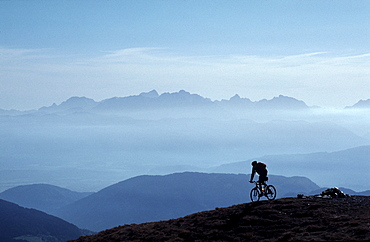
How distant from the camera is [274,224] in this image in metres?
27.0

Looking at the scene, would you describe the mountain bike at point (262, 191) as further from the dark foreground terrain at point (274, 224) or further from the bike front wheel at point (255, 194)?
the dark foreground terrain at point (274, 224)

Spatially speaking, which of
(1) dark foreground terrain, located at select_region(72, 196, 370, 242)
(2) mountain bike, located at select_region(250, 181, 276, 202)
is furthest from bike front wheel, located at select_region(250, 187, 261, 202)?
(1) dark foreground terrain, located at select_region(72, 196, 370, 242)

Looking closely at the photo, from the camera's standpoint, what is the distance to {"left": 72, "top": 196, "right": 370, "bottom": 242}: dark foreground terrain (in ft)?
77.7

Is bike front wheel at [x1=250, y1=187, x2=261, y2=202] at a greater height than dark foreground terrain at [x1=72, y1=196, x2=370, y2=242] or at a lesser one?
greater

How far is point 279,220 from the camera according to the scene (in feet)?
90.5

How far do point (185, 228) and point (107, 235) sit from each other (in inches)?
300

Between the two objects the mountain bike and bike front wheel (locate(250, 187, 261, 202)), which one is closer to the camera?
the mountain bike

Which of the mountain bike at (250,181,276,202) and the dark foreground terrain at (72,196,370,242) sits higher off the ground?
the mountain bike at (250,181,276,202)

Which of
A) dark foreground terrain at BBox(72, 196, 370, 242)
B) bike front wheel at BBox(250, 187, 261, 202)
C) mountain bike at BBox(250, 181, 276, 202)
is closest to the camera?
dark foreground terrain at BBox(72, 196, 370, 242)

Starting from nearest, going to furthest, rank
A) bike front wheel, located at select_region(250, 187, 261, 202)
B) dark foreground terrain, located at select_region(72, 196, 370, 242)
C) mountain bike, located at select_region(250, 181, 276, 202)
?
dark foreground terrain, located at select_region(72, 196, 370, 242)
mountain bike, located at select_region(250, 181, 276, 202)
bike front wheel, located at select_region(250, 187, 261, 202)

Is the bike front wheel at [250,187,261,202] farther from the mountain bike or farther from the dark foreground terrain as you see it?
the dark foreground terrain

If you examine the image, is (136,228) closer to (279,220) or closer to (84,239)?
(84,239)

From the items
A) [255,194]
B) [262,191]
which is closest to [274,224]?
[262,191]

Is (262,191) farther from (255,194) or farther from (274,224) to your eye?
(274,224)
